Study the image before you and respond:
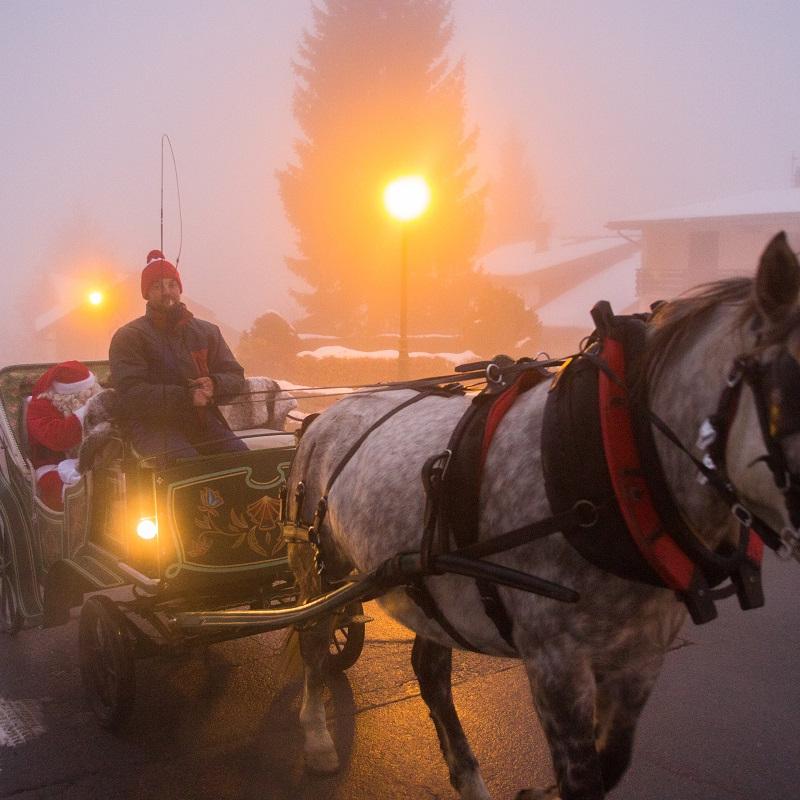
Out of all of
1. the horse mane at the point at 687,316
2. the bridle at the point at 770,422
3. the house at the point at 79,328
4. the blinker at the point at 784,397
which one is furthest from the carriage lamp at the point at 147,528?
the house at the point at 79,328

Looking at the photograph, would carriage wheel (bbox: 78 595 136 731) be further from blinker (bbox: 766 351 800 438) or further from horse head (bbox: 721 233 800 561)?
blinker (bbox: 766 351 800 438)

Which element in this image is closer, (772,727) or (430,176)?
(772,727)

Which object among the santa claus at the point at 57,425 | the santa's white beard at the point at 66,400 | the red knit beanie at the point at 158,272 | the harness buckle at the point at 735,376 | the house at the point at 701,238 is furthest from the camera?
the house at the point at 701,238

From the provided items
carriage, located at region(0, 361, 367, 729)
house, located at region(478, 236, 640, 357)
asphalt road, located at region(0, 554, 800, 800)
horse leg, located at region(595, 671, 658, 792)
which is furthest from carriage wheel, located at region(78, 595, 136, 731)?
house, located at region(478, 236, 640, 357)

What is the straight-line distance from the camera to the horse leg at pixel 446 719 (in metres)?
3.31

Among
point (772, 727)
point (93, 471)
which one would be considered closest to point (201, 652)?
point (93, 471)

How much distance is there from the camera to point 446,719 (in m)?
3.46

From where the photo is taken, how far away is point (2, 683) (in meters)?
4.86

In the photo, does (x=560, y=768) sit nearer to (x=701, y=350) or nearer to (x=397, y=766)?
(x=701, y=350)

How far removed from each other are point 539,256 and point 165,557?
49.7 meters

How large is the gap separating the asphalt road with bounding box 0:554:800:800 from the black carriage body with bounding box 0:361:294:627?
502 mm

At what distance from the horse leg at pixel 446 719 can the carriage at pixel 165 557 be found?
0.78 meters

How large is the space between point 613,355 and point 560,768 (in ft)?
3.87

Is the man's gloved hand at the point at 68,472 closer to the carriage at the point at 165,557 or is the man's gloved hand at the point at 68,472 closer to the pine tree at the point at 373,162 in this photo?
the carriage at the point at 165,557
